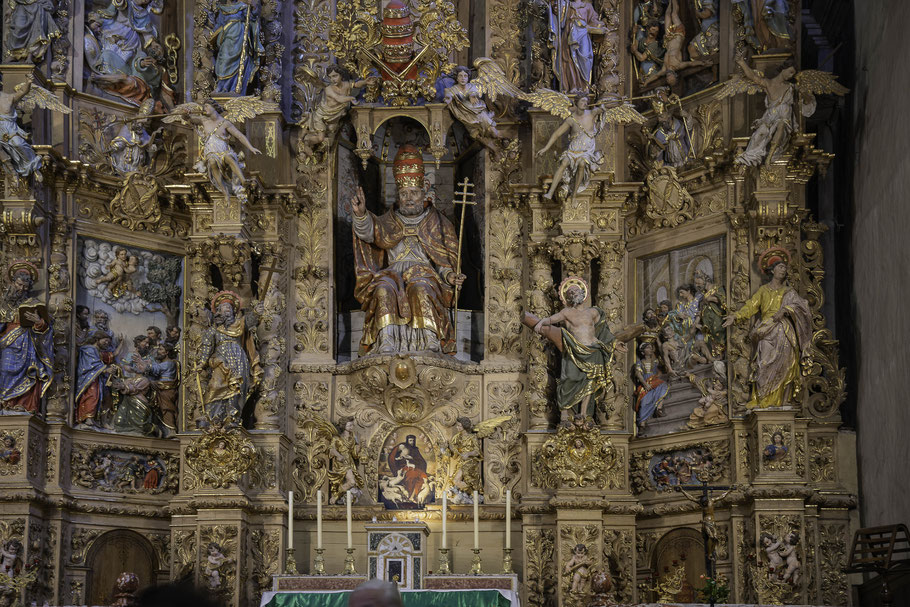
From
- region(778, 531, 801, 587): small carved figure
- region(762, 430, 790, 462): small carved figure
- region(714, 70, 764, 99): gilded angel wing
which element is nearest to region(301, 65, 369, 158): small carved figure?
region(714, 70, 764, 99): gilded angel wing

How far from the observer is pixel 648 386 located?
64.8ft

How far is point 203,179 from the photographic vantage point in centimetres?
1969

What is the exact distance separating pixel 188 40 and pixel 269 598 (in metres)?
8.87

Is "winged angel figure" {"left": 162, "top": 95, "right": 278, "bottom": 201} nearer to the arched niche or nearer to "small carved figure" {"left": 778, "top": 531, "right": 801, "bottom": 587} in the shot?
the arched niche

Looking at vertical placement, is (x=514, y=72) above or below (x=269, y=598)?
above

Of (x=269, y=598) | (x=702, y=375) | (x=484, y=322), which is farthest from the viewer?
(x=484, y=322)

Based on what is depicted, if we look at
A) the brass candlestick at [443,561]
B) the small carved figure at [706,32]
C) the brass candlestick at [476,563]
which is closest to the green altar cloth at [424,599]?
the brass candlestick at [443,561]

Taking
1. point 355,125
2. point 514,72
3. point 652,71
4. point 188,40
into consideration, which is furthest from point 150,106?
point 652,71

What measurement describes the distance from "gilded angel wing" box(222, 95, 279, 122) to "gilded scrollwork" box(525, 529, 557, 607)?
7.13 m

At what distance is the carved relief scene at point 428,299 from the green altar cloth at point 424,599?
11.2 inches

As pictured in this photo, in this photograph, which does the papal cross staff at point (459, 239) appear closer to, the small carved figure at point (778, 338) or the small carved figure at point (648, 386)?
the small carved figure at point (648, 386)

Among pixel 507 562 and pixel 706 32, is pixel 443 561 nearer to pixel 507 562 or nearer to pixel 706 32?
pixel 507 562

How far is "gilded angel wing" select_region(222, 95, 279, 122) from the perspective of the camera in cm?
1997

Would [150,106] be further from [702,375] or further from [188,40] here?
[702,375]
